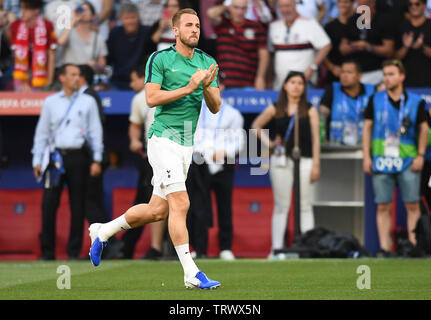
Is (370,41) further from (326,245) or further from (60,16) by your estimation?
(60,16)

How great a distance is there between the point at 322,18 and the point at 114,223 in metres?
7.43

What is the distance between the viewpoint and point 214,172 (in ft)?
45.0

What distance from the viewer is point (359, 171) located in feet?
50.0

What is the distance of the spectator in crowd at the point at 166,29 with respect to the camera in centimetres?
1436

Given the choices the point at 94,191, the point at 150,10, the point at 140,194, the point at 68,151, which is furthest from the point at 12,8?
the point at 140,194

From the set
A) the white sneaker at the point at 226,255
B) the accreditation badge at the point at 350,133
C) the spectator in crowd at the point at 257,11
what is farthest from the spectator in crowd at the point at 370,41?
the white sneaker at the point at 226,255

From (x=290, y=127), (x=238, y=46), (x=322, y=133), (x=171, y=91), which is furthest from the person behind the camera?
(x=238, y=46)

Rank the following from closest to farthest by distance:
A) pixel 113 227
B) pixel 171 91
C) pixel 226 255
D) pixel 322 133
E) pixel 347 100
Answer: pixel 171 91
pixel 113 227
pixel 226 255
pixel 347 100
pixel 322 133

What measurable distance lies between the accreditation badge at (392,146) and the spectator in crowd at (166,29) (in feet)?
11.2

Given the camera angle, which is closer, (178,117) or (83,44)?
(178,117)

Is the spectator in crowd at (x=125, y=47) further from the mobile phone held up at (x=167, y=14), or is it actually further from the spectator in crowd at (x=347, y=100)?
the spectator in crowd at (x=347, y=100)

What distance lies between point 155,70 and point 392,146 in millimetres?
5915

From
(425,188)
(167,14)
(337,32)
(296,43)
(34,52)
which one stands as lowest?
(425,188)

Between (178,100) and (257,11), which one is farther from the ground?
(257,11)
